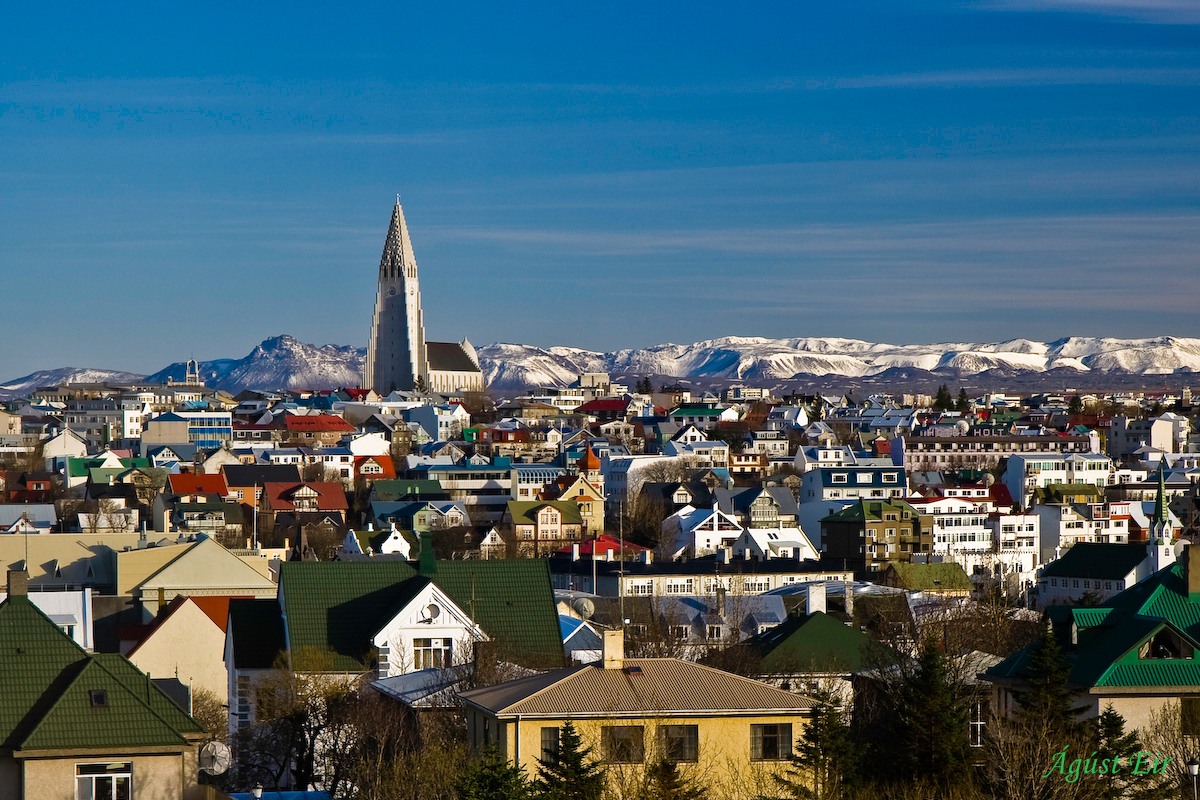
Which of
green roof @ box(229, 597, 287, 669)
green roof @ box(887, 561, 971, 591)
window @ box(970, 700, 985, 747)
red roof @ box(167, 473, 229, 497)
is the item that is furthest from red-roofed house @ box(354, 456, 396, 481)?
window @ box(970, 700, 985, 747)

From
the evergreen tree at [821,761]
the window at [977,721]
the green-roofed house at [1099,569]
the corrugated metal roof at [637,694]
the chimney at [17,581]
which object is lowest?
the green-roofed house at [1099,569]

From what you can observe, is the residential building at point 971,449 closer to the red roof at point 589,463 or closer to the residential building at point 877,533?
the red roof at point 589,463

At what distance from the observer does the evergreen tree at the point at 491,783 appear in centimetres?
2181

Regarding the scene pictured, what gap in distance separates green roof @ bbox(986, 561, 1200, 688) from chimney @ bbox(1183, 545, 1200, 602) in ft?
0.23

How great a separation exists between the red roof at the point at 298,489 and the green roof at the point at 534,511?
9.81m

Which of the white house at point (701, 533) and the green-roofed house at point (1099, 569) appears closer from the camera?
the green-roofed house at point (1099, 569)

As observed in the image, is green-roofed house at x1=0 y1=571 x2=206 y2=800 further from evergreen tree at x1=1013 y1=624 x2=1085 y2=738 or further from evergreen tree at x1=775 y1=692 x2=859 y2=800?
evergreen tree at x1=1013 y1=624 x2=1085 y2=738

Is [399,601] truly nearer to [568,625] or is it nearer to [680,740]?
[568,625]

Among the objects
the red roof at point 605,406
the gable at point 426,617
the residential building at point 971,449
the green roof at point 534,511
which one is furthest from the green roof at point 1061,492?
the gable at point 426,617

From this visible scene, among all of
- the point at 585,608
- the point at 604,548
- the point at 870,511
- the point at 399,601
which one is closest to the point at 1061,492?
the point at 870,511

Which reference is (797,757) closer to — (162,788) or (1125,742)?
(1125,742)

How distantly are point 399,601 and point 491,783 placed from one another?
1286 centimetres

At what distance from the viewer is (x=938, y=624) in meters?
45.8

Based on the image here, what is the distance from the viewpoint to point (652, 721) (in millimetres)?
25484
